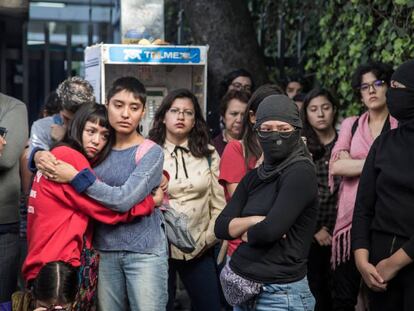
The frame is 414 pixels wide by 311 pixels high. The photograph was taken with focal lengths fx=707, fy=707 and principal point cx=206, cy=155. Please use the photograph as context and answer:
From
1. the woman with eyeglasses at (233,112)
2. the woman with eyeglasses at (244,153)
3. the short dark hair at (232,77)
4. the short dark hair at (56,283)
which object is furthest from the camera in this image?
the short dark hair at (232,77)

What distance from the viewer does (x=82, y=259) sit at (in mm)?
3924

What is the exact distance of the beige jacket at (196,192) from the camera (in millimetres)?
4742

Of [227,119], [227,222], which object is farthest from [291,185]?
[227,119]

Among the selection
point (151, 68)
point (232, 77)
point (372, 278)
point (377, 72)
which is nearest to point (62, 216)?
point (372, 278)

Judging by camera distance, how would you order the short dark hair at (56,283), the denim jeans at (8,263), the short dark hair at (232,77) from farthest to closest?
the short dark hair at (232,77) < the denim jeans at (8,263) < the short dark hair at (56,283)

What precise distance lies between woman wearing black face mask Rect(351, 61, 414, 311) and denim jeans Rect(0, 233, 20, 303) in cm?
208

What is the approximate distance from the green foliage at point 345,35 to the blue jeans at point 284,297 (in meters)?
2.78

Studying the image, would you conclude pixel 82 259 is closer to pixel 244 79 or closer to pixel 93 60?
pixel 93 60

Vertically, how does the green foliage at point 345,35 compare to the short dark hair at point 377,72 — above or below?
above

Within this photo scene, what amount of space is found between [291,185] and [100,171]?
1.27 meters

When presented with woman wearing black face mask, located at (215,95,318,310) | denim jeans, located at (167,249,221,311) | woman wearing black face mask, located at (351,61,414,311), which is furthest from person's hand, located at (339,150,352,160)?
woman wearing black face mask, located at (215,95,318,310)

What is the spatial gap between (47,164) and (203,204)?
131cm

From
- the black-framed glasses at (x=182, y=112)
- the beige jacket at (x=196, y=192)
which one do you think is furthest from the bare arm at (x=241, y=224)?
the black-framed glasses at (x=182, y=112)

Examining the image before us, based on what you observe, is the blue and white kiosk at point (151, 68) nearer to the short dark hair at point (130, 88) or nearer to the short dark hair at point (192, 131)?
the short dark hair at point (192, 131)
